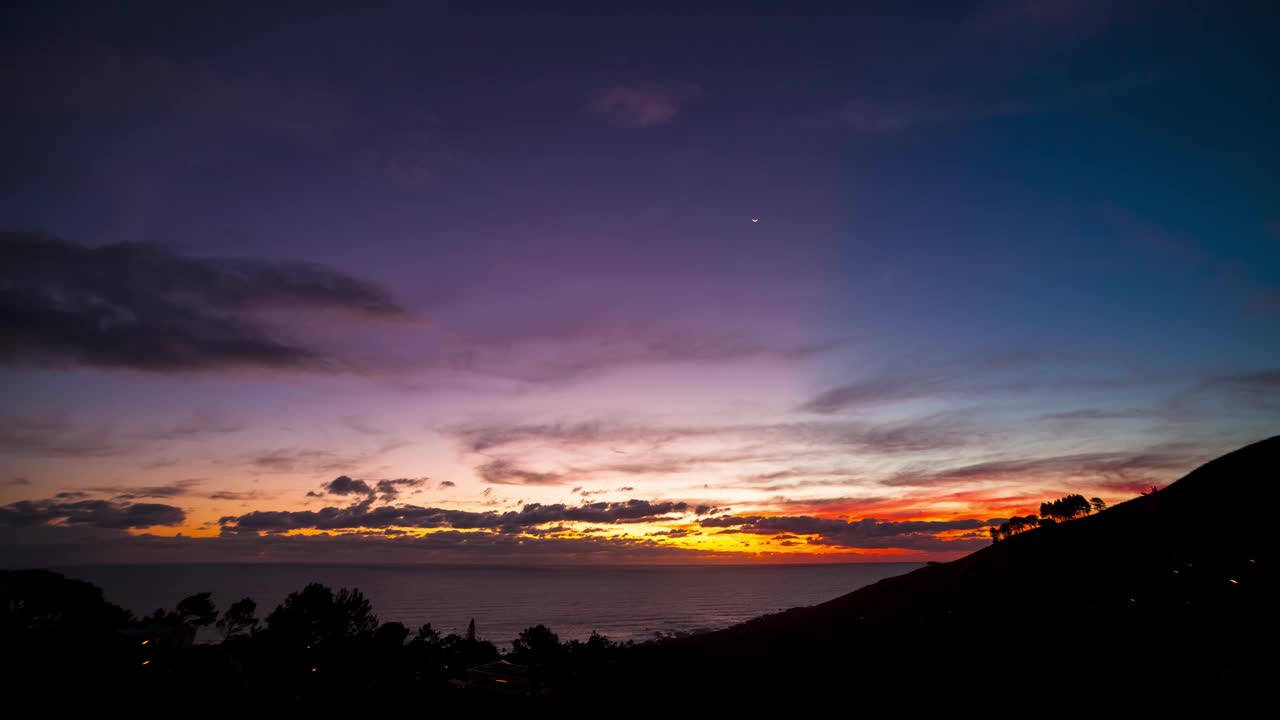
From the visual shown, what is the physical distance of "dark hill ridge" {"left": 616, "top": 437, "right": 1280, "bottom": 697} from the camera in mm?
24969

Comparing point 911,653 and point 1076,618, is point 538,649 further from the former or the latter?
point 1076,618

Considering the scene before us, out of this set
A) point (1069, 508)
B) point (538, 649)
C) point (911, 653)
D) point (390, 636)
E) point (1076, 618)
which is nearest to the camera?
point (1076, 618)

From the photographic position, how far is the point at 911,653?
35.7 meters

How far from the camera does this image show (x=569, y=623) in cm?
17525

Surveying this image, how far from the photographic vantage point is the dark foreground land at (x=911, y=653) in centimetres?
2373

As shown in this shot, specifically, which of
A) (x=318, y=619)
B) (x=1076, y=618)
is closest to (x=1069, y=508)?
(x=1076, y=618)

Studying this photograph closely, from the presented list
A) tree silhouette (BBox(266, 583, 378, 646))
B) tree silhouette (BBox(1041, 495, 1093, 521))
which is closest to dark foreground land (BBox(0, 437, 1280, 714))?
tree silhouette (BBox(266, 583, 378, 646))

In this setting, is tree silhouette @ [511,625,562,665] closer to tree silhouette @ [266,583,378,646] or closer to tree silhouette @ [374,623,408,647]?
tree silhouette @ [374,623,408,647]

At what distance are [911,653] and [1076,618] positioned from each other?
946cm

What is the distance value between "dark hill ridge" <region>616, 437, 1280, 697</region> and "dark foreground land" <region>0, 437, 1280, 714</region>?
180mm

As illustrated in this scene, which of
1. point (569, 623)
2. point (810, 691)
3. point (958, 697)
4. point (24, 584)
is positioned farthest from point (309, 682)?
point (569, 623)

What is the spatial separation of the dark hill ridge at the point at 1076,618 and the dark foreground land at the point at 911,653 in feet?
Answer: 0.59

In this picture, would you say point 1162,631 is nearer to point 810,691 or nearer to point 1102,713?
point 1102,713

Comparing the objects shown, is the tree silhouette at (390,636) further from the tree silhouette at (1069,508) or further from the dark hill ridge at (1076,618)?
the tree silhouette at (1069,508)
